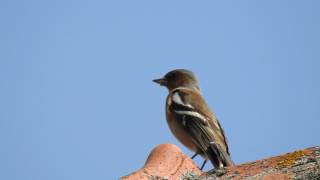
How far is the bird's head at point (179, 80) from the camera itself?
12.0m

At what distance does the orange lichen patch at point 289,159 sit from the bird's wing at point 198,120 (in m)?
3.57

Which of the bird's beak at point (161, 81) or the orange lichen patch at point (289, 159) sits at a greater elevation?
the bird's beak at point (161, 81)

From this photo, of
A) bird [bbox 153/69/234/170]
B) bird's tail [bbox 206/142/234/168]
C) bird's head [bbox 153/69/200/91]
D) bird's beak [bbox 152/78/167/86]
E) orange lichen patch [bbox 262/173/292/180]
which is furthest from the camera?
bird's beak [bbox 152/78/167/86]

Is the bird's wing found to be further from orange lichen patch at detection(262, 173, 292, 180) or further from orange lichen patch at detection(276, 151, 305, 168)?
orange lichen patch at detection(262, 173, 292, 180)

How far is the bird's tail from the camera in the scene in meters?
8.26

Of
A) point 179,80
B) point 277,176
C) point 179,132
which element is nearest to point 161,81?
point 179,80

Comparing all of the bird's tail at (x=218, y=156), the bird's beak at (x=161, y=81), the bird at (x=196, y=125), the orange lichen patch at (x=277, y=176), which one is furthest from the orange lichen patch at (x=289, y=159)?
the bird's beak at (x=161, y=81)

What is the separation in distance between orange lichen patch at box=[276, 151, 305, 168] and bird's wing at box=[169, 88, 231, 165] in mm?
3566

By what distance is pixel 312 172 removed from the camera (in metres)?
4.46

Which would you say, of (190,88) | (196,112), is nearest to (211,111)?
(196,112)

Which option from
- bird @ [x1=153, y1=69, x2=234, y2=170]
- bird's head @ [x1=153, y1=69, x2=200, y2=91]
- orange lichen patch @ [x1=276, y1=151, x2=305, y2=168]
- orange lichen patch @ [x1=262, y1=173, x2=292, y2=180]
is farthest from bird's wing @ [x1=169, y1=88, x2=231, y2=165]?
orange lichen patch @ [x1=262, y1=173, x2=292, y2=180]

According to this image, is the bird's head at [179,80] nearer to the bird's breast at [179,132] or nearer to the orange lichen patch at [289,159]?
the bird's breast at [179,132]

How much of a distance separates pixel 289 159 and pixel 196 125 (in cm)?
482

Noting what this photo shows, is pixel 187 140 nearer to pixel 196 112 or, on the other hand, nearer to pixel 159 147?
pixel 196 112
